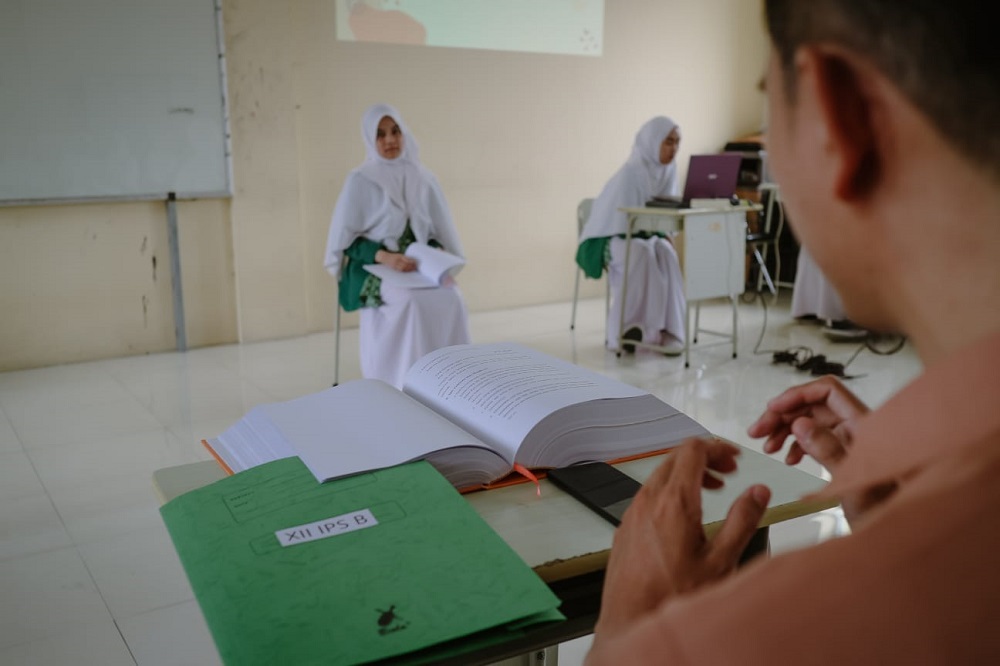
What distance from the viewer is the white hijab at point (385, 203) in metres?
3.84

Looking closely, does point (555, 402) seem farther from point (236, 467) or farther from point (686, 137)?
point (686, 137)

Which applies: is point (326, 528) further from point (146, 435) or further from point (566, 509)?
point (146, 435)

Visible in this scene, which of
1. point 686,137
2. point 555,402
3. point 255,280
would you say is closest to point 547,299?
point 686,137

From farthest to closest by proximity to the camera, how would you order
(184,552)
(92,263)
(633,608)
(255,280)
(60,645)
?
(255,280) → (92,263) → (60,645) → (184,552) → (633,608)

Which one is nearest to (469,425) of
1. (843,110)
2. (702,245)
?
(843,110)

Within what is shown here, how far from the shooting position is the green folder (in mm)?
662

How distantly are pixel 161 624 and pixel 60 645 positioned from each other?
209mm

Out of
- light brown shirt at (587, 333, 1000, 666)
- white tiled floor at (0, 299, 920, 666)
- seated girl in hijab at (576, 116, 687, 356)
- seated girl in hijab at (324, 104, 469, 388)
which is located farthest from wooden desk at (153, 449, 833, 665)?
seated girl in hijab at (576, 116, 687, 356)

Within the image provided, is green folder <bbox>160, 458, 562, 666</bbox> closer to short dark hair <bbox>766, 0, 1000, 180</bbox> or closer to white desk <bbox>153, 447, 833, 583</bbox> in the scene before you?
white desk <bbox>153, 447, 833, 583</bbox>

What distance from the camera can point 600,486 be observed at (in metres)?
0.96

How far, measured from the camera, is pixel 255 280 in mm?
4914

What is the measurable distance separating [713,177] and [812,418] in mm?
3934

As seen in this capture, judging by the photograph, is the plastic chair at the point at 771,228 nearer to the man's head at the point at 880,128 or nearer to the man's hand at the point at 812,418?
the man's hand at the point at 812,418

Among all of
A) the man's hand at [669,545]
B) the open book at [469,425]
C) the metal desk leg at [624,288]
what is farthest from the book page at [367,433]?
the metal desk leg at [624,288]
